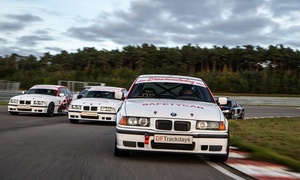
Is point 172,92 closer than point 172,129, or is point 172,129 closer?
point 172,129

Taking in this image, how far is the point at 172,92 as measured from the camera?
8.13 m

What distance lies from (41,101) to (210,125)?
1145 centimetres

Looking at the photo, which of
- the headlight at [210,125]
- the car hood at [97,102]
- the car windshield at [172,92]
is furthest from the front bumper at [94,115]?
the headlight at [210,125]

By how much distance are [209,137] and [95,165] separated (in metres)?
1.69

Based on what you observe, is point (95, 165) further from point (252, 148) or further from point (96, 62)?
point (96, 62)

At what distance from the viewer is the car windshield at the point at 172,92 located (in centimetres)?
781

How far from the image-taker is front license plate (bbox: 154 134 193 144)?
246 inches

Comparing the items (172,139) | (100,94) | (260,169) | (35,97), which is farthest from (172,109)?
(35,97)

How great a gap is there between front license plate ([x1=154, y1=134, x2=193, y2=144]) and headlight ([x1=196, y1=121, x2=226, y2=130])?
0.89 ft

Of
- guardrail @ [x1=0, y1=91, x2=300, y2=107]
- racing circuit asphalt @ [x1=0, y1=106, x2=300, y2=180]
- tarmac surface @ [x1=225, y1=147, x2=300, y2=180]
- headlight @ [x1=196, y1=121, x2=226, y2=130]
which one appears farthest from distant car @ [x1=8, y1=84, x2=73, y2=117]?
guardrail @ [x1=0, y1=91, x2=300, y2=107]

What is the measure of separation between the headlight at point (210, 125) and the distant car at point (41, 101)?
11393 millimetres

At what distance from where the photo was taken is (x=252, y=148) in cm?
831

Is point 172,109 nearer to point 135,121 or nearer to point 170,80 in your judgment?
point 135,121

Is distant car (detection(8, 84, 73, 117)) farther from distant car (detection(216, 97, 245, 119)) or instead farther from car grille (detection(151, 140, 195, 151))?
car grille (detection(151, 140, 195, 151))
